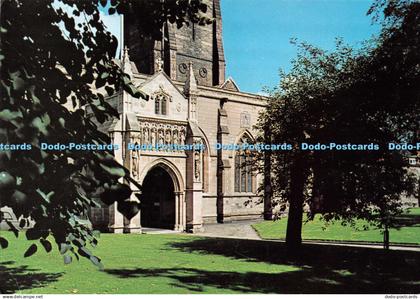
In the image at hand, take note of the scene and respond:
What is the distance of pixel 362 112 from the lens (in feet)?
43.9

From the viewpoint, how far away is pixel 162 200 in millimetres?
30297

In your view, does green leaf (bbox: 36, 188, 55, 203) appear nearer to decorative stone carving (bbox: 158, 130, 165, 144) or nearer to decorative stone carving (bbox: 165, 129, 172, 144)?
decorative stone carving (bbox: 158, 130, 165, 144)

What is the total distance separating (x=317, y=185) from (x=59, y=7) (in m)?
11.2

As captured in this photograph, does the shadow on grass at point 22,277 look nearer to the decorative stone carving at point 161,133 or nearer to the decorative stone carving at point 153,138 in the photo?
the decorative stone carving at point 161,133

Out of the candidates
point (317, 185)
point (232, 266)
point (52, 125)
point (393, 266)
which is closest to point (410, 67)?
point (317, 185)

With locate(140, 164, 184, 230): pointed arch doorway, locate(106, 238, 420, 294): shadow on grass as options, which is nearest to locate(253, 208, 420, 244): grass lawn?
locate(106, 238, 420, 294): shadow on grass

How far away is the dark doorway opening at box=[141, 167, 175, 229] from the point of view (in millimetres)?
29442

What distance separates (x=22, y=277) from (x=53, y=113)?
7.93m

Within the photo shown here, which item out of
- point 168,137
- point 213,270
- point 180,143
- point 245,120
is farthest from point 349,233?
point 245,120

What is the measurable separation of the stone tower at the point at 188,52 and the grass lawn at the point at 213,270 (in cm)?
2463

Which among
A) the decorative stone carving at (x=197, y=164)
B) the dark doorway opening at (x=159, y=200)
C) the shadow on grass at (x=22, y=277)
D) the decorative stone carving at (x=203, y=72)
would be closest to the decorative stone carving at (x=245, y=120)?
the decorative stone carving at (x=203, y=72)

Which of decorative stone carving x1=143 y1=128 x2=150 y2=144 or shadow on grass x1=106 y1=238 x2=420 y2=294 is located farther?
decorative stone carving x1=143 y1=128 x2=150 y2=144

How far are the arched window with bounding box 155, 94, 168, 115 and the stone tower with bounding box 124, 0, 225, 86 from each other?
12712mm

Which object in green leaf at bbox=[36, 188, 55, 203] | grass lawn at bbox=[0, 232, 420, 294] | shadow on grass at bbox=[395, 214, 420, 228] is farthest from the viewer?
shadow on grass at bbox=[395, 214, 420, 228]
